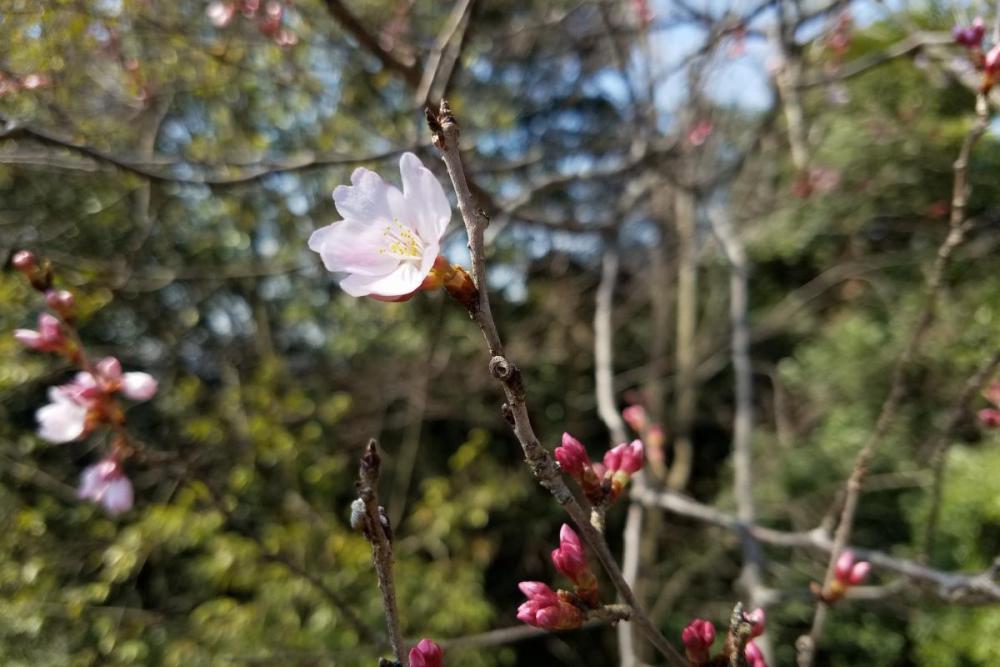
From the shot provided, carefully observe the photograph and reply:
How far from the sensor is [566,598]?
0.73 meters

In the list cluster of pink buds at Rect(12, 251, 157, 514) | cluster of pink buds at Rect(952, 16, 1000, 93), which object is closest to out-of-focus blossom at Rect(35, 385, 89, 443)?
cluster of pink buds at Rect(12, 251, 157, 514)

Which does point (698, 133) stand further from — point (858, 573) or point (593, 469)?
point (593, 469)

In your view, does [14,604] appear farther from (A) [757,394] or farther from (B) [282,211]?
(A) [757,394]

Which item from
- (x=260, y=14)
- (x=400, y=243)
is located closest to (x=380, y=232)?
(x=400, y=243)

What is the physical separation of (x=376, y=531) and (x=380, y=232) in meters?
0.36

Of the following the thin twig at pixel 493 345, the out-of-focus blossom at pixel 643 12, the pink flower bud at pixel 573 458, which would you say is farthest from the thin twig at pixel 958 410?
the out-of-focus blossom at pixel 643 12

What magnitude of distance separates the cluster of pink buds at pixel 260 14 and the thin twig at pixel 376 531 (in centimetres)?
209

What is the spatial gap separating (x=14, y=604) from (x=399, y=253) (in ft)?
7.71

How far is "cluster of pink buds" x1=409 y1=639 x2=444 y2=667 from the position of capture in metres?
0.68

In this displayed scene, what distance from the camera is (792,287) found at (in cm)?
489

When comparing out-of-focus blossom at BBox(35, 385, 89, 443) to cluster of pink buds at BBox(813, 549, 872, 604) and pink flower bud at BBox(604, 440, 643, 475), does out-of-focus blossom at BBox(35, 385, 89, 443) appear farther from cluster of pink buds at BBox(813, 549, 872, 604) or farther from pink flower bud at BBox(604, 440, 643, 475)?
cluster of pink buds at BBox(813, 549, 872, 604)

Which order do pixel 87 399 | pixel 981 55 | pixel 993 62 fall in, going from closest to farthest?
pixel 993 62
pixel 981 55
pixel 87 399

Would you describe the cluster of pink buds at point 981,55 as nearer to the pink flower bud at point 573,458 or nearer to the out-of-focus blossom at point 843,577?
the out-of-focus blossom at point 843,577

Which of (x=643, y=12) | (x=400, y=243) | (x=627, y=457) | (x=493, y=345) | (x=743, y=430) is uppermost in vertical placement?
(x=643, y=12)
